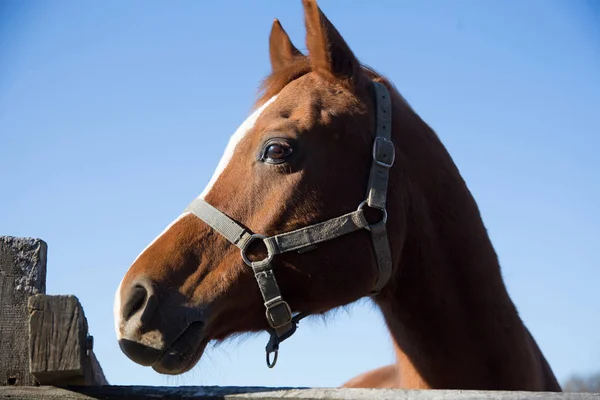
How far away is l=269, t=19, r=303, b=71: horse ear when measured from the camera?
15.1ft

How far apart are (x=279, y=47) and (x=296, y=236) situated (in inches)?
71.3

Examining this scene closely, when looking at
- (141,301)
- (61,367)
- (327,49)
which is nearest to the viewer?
(61,367)

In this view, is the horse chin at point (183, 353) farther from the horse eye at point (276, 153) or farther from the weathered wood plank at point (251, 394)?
the horse eye at point (276, 153)

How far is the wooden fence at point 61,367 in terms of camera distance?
2230 millimetres

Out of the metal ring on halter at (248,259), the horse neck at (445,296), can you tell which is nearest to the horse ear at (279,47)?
the horse neck at (445,296)

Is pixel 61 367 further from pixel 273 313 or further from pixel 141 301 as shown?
pixel 273 313

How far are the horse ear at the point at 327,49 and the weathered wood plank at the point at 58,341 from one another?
85.3 inches

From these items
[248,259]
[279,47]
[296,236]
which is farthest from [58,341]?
[279,47]

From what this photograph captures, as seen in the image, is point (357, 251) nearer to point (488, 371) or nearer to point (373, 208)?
point (373, 208)

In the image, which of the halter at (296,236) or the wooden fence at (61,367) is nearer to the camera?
the wooden fence at (61,367)

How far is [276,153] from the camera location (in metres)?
3.52

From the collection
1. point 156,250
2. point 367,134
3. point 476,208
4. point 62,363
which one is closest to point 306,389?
point 62,363

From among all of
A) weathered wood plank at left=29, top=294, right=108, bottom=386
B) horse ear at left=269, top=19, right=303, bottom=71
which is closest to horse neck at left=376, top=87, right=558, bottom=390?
horse ear at left=269, top=19, right=303, bottom=71

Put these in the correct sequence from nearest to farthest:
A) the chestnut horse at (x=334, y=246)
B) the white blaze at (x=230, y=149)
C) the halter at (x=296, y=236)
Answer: the chestnut horse at (x=334, y=246) < the halter at (x=296, y=236) < the white blaze at (x=230, y=149)
